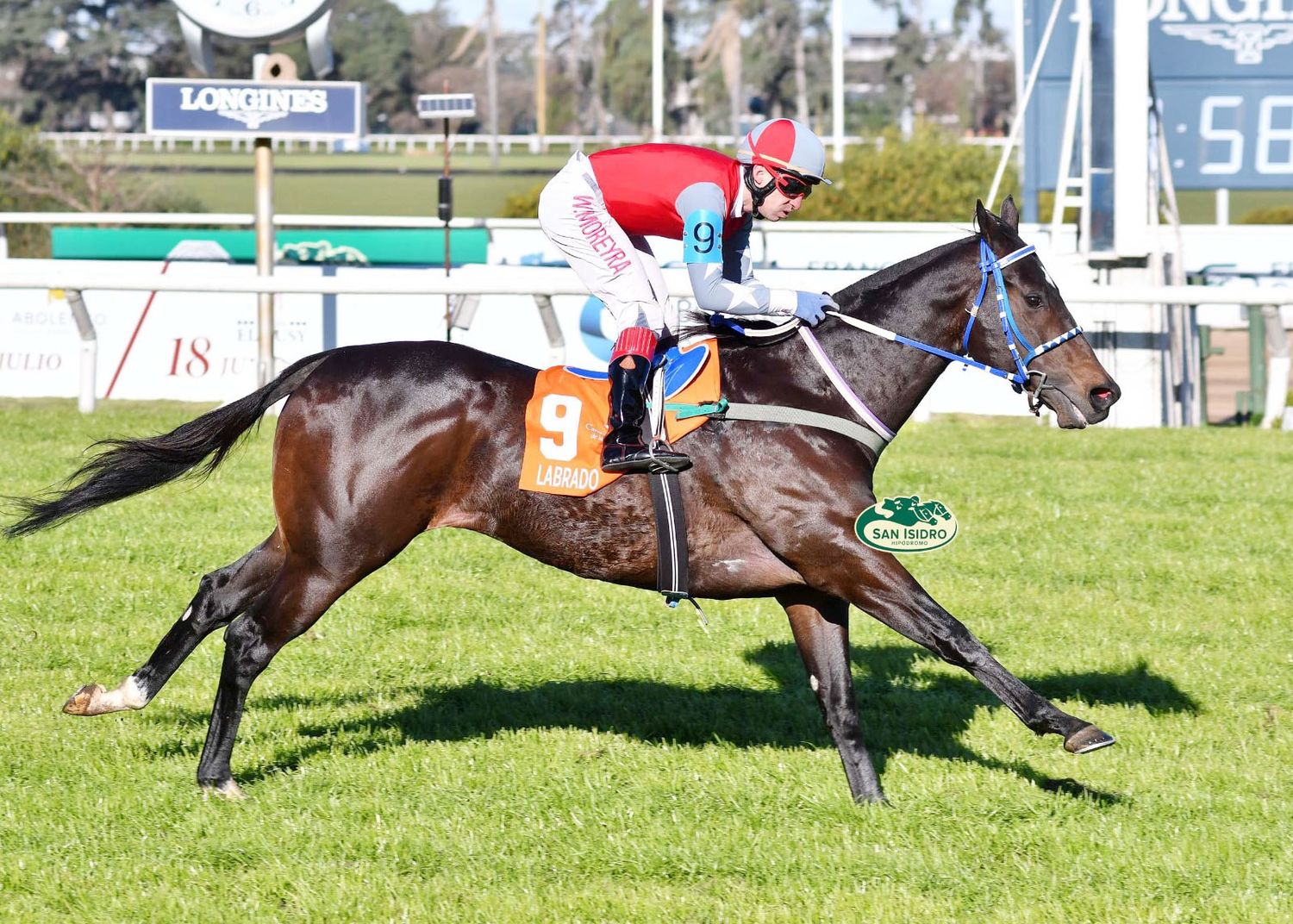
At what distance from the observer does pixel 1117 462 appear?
33.5 ft

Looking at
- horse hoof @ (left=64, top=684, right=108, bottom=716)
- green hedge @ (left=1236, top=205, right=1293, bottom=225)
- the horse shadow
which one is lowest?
the horse shadow

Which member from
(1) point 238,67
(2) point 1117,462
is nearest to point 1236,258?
(2) point 1117,462

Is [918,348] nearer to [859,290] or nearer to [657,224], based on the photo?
[859,290]

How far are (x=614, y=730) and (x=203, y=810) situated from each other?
149 cm

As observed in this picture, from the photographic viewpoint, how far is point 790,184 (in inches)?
186

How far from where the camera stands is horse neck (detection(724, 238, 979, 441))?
15.7 feet

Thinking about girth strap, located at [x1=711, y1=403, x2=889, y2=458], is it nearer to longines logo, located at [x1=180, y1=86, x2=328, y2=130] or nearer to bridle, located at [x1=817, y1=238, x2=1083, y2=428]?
bridle, located at [x1=817, y1=238, x2=1083, y2=428]

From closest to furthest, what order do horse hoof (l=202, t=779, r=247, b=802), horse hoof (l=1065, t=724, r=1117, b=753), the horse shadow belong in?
1. horse hoof (l=1065, t=724, r=1117, b=753)
2. horse hoof (l=202, t=779, r=247, b=802)
3. the horse shadow

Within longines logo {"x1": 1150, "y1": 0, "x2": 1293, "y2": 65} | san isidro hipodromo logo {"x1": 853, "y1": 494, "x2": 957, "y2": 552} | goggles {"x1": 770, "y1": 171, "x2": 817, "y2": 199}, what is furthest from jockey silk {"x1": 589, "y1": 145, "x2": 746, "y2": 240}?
longines logo {"x1": 1150, "y1": 0, "x2": 1293, "y2": 65}

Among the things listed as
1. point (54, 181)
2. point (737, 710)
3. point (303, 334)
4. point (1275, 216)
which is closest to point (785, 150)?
point (737, 710)

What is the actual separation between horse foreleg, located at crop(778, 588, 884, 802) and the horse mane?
31.3 inches

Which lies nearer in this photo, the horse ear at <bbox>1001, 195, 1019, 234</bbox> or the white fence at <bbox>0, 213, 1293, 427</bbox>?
the horse ear at <bbox>1001, 195, 1019, 234</bbox>

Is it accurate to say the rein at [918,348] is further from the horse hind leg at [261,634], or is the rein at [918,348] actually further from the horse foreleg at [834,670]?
the horse hind leg at [261,634]

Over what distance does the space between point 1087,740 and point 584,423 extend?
5.65 ft
